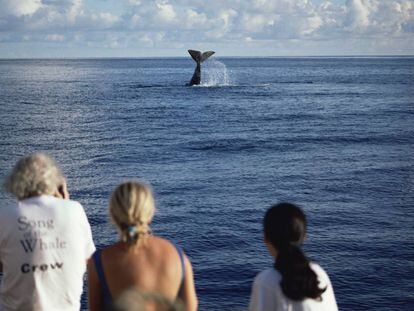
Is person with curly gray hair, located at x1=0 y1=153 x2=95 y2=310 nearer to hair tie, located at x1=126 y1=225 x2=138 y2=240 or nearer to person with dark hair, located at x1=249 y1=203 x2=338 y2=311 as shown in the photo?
hair tie, located at x1=126 y1=225 x2=138 y2=240

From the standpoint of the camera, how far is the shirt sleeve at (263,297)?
167 inches

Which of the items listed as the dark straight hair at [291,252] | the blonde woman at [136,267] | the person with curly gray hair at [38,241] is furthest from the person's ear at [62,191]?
the dark straight hair at [291,252]

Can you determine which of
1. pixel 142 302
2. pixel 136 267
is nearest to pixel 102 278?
pixel 136 267

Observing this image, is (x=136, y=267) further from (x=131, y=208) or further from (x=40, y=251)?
(x=40, y=251)

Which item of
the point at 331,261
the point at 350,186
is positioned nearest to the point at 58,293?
the point at 331,261

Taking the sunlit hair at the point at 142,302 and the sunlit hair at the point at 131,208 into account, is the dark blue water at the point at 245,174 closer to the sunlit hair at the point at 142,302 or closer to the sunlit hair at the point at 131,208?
the sunlit hair at the point at 131,208

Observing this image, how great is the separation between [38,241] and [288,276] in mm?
2023

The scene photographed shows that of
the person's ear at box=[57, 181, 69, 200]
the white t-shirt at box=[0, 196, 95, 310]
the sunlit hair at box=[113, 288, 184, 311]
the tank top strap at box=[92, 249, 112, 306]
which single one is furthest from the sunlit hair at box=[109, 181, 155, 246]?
the sunlit hair at box=[113, 288, 184, 311]

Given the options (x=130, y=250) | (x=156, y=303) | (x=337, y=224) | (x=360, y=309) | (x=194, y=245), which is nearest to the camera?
(x=156, y=303)

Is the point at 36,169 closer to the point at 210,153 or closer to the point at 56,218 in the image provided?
the point at 56,218

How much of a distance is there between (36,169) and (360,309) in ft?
36.8

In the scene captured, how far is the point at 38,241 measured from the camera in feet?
16.0

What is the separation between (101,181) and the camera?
91.7 ft

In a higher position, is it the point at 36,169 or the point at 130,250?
the point at 36,169
